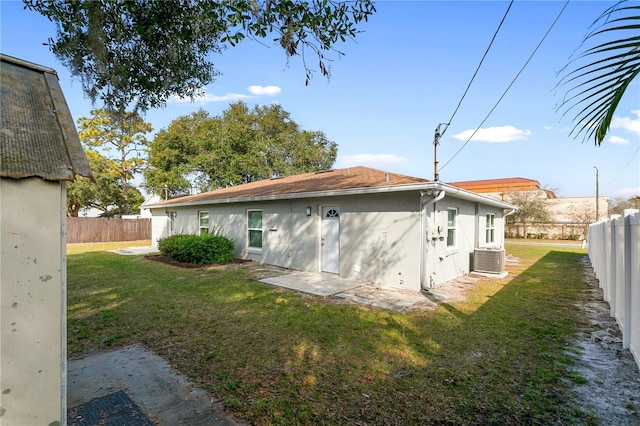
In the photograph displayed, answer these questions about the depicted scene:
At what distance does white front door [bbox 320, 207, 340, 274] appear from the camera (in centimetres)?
912

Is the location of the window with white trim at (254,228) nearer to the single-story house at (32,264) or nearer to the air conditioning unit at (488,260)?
the air conditioning unit at (488,260)

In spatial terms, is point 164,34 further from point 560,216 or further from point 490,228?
point 560,216

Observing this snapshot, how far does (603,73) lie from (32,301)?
3.06m

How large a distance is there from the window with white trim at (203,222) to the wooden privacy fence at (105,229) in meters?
11.3

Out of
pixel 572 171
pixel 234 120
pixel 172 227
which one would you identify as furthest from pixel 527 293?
pixel 234 120

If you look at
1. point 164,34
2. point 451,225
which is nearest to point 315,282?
point 451,225

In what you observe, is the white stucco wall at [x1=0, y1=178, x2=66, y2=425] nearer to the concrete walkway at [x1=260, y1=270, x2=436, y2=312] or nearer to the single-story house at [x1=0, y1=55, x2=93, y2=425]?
the single-story house at [x1=0, y1=55, x2=93, y2=425]

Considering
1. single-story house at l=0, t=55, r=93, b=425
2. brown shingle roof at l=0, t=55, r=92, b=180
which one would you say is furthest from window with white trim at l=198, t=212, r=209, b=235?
single-story house at l=0, t=55, r=93, b=425

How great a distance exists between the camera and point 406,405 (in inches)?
117

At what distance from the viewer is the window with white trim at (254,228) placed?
1166 centimetres

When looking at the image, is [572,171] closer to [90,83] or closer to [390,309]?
[390,309]

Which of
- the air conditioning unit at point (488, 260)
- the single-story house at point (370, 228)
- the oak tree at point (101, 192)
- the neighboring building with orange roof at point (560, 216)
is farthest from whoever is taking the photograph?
the neighboring building with orange roof at point (560, 216)

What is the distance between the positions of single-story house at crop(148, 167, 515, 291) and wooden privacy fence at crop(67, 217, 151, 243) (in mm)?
13474

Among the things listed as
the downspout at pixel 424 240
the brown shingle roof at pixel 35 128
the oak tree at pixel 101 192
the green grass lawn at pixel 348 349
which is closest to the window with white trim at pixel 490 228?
the green grass lawn at pixel 348 349
